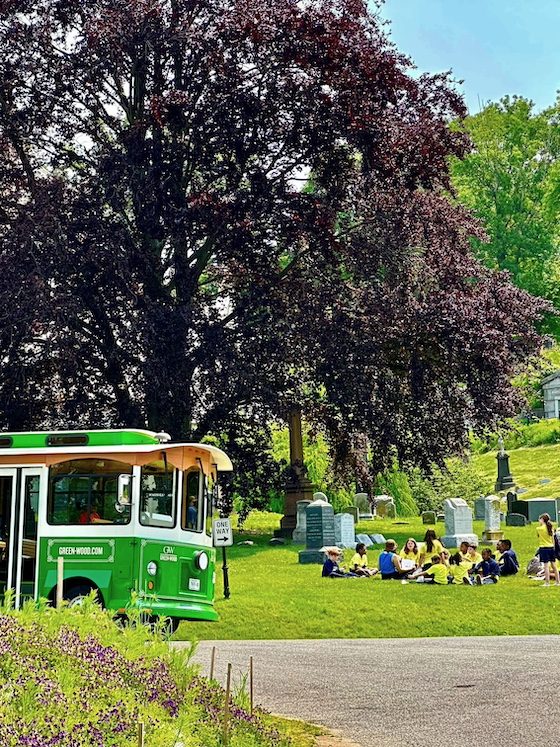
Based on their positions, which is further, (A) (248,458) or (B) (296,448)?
(B) (296,448)

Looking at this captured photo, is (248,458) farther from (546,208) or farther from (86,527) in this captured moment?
(546,208)

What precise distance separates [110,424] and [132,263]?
13.8ft

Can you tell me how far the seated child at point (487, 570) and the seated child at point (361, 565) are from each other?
2553 mm

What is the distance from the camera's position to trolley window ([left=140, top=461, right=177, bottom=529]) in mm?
19047

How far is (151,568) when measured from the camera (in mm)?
18734

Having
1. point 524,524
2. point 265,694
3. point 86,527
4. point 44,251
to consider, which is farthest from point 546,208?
point 265,694

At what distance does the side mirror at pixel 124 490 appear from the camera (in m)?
18.5

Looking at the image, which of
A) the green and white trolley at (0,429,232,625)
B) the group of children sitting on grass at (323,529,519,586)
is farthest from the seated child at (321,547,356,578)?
the green and white trolley at (0,429,232,625)

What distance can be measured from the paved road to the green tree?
184 ft

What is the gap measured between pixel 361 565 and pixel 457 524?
6.41 metres

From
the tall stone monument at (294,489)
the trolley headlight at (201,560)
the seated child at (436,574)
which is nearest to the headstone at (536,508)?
the tall stone monument at (294,489)

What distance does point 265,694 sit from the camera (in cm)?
1302

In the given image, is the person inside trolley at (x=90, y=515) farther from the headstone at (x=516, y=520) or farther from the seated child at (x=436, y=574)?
the headstone at (x=516, y=520)

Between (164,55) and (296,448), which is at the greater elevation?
(164,55)
